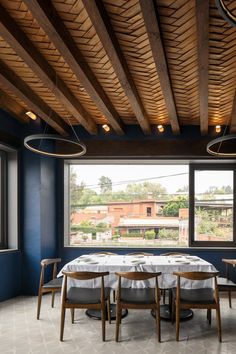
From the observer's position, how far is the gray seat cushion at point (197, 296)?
3.08 metres

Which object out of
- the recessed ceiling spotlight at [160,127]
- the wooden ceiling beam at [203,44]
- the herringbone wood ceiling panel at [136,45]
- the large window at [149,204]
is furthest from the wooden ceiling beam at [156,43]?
the large window at [149,204]

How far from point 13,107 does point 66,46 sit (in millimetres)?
2046

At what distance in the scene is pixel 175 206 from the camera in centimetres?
555

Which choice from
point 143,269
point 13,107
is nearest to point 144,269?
point 143,269

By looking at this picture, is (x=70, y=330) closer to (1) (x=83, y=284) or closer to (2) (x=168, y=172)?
(1) (x=83, y=284)

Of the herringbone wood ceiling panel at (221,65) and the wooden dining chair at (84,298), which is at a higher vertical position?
the herringbone wood ceiling panel at (221,65)

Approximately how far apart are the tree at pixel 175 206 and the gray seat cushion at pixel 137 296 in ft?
7.56

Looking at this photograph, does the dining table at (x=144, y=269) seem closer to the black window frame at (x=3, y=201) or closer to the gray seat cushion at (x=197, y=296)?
the gray seat cushion at (x=197, y=296)

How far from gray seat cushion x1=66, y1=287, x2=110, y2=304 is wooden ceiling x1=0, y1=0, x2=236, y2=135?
2330 millimetres

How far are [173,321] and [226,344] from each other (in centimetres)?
71

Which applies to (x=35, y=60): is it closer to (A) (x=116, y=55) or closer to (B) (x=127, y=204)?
(A) (x=116, y=55)

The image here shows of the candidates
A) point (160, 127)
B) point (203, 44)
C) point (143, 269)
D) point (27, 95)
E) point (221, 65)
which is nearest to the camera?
point (203, 44)

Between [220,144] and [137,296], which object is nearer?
[137,296]

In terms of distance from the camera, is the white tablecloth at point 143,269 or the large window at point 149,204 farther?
the large window at point 149,204
